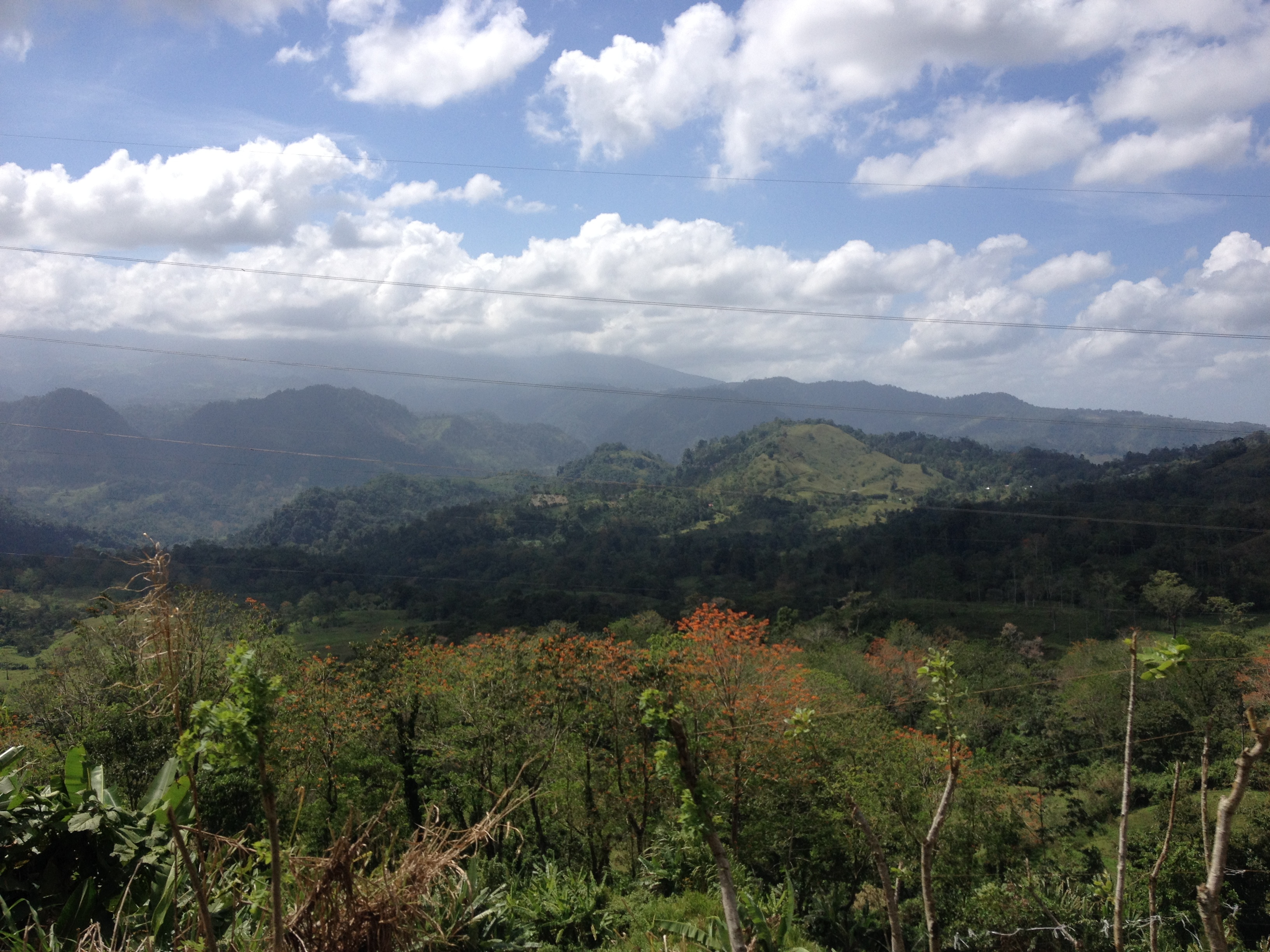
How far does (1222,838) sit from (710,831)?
3.07 m

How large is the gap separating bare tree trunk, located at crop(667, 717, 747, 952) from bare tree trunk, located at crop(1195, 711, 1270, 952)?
8.99ft

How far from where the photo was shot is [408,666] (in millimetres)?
19828

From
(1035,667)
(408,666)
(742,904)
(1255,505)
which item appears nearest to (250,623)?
(408,666)

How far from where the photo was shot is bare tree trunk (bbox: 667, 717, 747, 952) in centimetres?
511

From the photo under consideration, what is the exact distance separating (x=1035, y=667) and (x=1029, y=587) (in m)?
31.8

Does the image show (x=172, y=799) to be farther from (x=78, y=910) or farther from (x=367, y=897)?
(x=78, y=910)

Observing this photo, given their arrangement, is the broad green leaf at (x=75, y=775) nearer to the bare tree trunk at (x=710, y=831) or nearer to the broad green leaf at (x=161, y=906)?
the broad green leaf at (x=161, y=906)

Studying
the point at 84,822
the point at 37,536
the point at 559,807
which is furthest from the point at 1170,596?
the point at 37,536

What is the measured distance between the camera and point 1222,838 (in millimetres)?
3271

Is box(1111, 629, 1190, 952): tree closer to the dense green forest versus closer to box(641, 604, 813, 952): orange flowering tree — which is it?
the dense green forest

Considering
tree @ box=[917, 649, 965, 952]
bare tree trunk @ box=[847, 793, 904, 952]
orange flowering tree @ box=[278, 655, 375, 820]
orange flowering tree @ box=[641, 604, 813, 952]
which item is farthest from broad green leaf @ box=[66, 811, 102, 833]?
orange flowering tree @ box=[278, 655, 375, 820]

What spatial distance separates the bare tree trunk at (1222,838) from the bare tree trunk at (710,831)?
108 inches

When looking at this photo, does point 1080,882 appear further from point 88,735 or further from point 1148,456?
point 1148,456

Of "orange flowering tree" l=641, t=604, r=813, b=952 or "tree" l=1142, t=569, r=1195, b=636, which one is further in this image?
"tree" l=1142, t=569, r=1195, b=636
